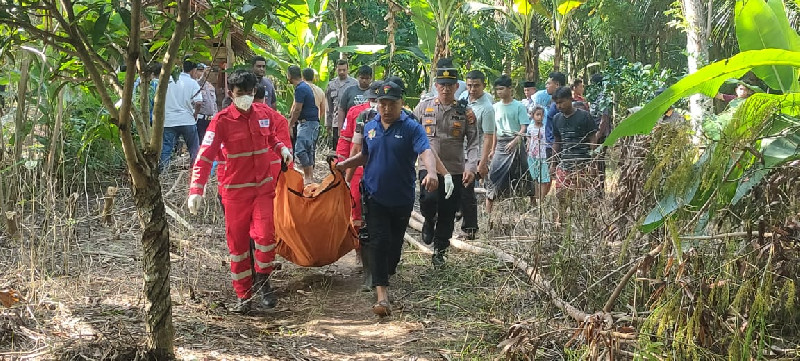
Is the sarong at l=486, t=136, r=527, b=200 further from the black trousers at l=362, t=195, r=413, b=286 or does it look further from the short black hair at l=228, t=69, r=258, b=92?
the short black hair at l=228, t=69, r=258, b=92

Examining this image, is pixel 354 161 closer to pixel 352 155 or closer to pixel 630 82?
pixel 352 155

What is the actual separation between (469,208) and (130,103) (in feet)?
14.1

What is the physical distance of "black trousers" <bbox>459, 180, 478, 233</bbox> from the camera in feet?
23.8

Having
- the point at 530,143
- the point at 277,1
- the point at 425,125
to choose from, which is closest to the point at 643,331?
the point at 277,1

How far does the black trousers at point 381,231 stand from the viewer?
5.38 m

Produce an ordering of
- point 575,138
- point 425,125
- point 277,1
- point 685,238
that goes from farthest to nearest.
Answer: point 575,138
point 425,125
point 277,1
point 685,238

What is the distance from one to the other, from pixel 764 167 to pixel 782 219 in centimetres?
27

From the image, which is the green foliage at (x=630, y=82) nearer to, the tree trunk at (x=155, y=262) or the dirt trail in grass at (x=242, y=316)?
the dirt trail in grass at (x=242, y=316)

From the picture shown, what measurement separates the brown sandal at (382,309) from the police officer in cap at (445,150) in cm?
121

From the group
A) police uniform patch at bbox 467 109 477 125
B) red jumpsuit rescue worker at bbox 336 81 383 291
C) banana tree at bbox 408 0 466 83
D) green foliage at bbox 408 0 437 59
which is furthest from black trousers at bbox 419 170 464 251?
green foliage at bbox 408 0 437 59

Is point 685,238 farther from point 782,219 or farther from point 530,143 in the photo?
point 530,143

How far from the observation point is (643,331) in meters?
3.15

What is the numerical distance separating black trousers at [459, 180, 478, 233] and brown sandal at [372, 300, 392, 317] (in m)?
2.14

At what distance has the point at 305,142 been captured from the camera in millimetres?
9711
